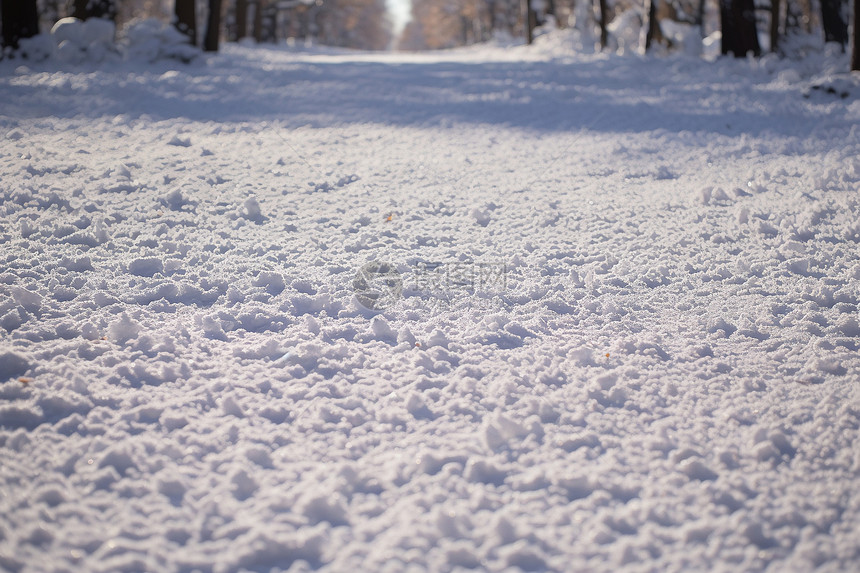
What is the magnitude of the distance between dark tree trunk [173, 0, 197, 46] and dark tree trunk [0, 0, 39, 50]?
260 centimetres

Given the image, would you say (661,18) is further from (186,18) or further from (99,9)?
(99,9)

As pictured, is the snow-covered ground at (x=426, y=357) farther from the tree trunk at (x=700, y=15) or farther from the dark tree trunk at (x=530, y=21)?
the dark tree trunk at (x=530, y=21)

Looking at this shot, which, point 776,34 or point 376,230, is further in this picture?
point 776,34

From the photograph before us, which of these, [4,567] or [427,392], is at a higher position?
[427,392]

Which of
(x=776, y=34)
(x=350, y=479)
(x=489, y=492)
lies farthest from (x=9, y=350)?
(x=776, y=34)

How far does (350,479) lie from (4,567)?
96 cm

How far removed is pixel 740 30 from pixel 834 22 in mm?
3015

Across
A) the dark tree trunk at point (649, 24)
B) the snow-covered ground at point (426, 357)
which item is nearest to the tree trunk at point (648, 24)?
the dark tree trunk at point (649, 24)

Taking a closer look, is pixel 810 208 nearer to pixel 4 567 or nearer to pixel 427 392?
pixel 427 392

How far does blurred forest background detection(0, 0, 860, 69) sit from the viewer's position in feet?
38.1

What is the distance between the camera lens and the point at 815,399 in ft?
7.88

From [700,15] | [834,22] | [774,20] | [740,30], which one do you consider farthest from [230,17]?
[834,22]

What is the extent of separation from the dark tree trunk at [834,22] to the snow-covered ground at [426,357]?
951cm

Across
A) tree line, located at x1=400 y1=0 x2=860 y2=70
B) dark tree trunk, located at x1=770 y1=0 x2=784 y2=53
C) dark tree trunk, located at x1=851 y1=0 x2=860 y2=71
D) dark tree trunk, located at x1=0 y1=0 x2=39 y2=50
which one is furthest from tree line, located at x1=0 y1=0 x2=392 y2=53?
dark tree trunk, located at x1=770 y1=0 x2=784 y2=53
